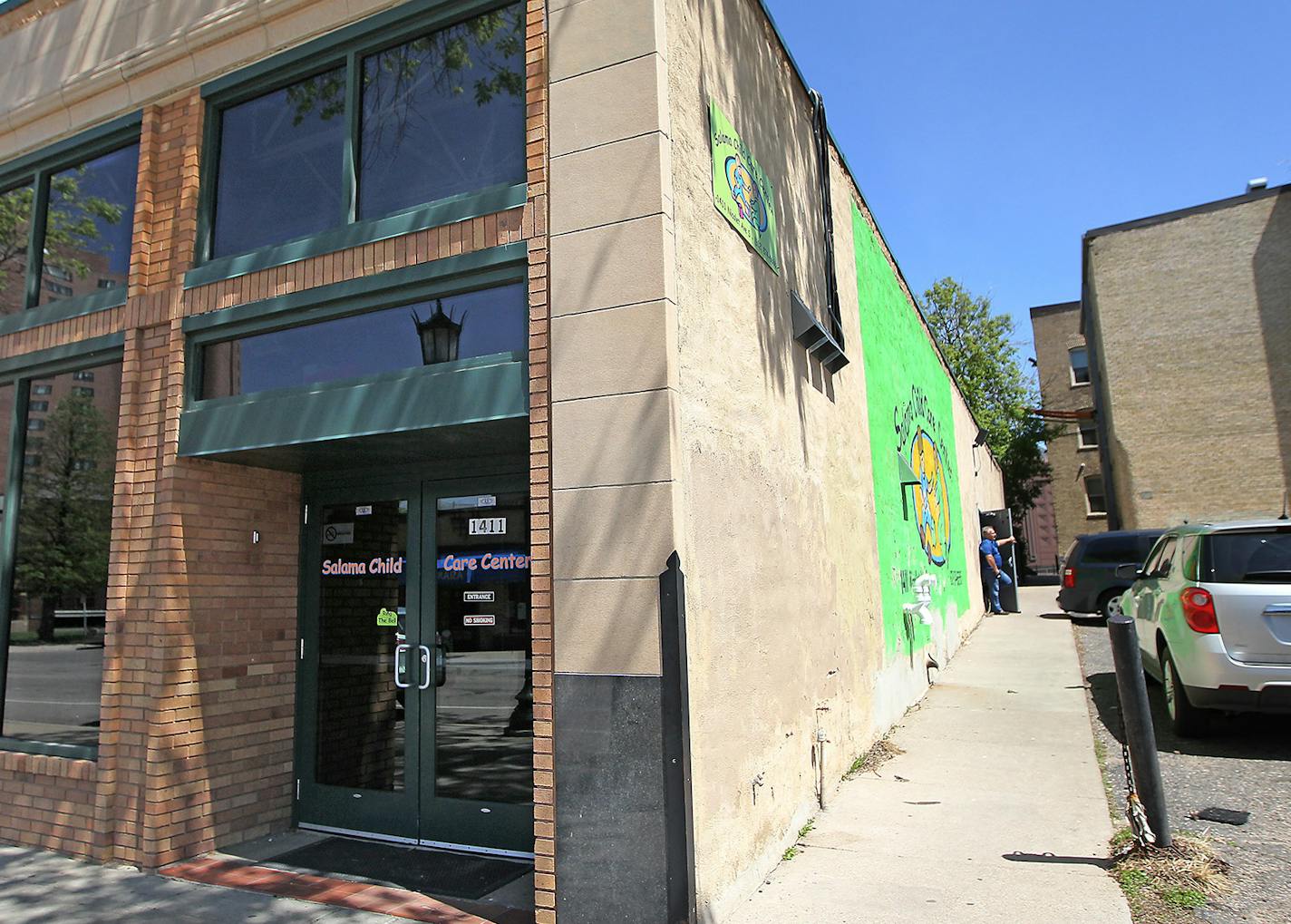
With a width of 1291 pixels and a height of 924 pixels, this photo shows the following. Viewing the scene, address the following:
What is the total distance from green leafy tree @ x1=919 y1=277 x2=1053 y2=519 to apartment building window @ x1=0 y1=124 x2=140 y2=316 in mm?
32114

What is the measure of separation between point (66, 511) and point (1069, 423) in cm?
3632

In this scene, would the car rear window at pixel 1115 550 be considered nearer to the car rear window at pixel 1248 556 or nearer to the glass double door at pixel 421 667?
the car rear window at pixel 1248 556

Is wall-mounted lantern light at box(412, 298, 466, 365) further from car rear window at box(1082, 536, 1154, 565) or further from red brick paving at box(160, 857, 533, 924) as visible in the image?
car rear window at box(1082, 536, 1154, 565)

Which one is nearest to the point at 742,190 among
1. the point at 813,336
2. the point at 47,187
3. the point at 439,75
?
the point at 813,336

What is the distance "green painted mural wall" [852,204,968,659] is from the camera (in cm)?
920

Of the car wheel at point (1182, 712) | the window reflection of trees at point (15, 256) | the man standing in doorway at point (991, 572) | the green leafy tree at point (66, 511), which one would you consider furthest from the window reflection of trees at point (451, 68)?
the man standing in doorway at point (991, 572)

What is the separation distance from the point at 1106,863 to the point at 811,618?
2316 mm

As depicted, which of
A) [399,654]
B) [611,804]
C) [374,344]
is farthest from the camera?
[399,654]

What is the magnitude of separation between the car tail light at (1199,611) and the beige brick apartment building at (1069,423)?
95.9 ft

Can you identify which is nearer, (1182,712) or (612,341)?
(612,341)

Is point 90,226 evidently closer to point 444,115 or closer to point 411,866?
point 444,115

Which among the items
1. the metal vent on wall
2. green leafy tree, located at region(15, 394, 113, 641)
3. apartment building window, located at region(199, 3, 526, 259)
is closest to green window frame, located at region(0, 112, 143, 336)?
green leafy tree, located at region(15, 394, 113, 641)

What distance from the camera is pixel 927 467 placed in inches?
497

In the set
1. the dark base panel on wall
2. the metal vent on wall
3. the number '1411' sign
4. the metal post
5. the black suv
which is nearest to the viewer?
the dark base panel on wall
